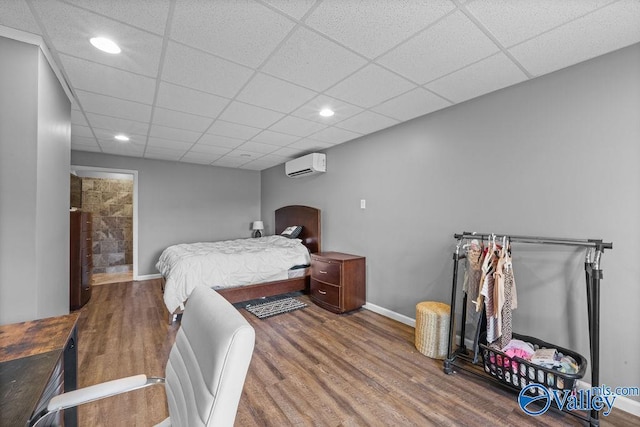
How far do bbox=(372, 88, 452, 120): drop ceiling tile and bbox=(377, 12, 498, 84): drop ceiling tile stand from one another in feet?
1.02

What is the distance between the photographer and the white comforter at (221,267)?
3.14m

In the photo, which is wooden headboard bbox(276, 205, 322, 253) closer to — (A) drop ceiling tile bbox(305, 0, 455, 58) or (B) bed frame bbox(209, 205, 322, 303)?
(B) bed frame bbox(209, 205, 322, 303)

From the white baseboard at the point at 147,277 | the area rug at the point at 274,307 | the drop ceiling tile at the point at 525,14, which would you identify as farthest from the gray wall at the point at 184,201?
the drop ceiling tile at the point at 525,14

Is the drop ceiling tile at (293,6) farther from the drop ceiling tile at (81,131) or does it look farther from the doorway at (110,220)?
the doorway at (110,220)

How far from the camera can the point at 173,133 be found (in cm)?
354

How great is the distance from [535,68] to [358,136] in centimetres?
199

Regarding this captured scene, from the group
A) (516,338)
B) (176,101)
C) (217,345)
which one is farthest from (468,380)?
(176,101)

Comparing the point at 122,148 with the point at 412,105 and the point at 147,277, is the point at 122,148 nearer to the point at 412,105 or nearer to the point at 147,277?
the point at 147,277

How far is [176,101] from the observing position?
2547mm

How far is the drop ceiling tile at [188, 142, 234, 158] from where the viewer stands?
4215 millimetres

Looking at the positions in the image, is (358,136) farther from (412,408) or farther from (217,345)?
(217,345)

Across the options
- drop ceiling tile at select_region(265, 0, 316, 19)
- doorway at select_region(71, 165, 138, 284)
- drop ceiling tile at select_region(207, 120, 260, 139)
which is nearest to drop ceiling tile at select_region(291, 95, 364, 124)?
Answer: drop ceiling tile at select_region(207, 120, 260, 139)

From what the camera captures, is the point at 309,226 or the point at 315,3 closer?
the point at 315,3

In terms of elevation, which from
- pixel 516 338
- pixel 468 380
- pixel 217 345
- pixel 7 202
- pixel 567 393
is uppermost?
pixel 7 202
